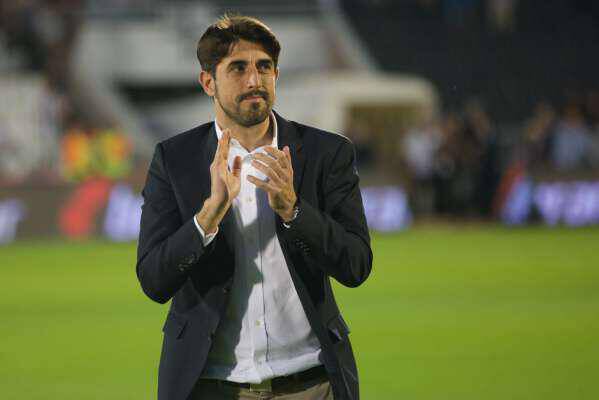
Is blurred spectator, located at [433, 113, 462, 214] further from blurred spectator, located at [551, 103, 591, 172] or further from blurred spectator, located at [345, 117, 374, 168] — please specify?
blurred spectator, located at [551, 103, 591, 172]

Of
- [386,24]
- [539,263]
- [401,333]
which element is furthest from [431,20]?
[401,333]

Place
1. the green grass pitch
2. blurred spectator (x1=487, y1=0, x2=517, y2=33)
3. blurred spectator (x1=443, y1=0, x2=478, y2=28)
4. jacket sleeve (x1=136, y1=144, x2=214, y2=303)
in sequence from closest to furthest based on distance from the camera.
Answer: jacket sleeve (x1=136, y1=144, x2=214, y2=303)
the green grass pitch
blurred spectator (x1=487, y1=0, x2=517, y2=33)
blurred spectator (x1=443, y1=0, x2=478, y2=28)

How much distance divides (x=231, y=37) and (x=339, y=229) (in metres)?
0.70

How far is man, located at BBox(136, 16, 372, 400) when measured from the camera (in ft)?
13.3

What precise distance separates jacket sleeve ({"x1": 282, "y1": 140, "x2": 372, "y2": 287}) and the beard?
302 mm

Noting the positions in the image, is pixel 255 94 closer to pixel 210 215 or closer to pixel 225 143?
pixel 225 143

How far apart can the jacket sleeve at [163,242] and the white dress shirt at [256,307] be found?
0.61ft

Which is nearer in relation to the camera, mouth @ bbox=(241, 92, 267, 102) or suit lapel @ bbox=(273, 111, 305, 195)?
mouth @ bbox=(241, 92, 267, 102)

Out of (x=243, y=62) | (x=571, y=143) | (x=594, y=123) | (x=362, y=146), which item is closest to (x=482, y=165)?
(x=571, y=143)

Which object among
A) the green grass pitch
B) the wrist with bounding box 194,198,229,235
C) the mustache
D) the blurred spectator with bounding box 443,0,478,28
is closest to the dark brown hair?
the mustache

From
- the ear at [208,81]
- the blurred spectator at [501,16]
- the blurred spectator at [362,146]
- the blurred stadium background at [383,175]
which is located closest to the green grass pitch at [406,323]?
the blurred stadium background at [383,175]

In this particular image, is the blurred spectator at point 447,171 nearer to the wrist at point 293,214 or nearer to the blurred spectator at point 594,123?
the blurred spectator at point 594,123

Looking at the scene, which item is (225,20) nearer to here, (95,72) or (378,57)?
(95,72)

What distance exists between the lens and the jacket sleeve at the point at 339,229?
12.9 ft
